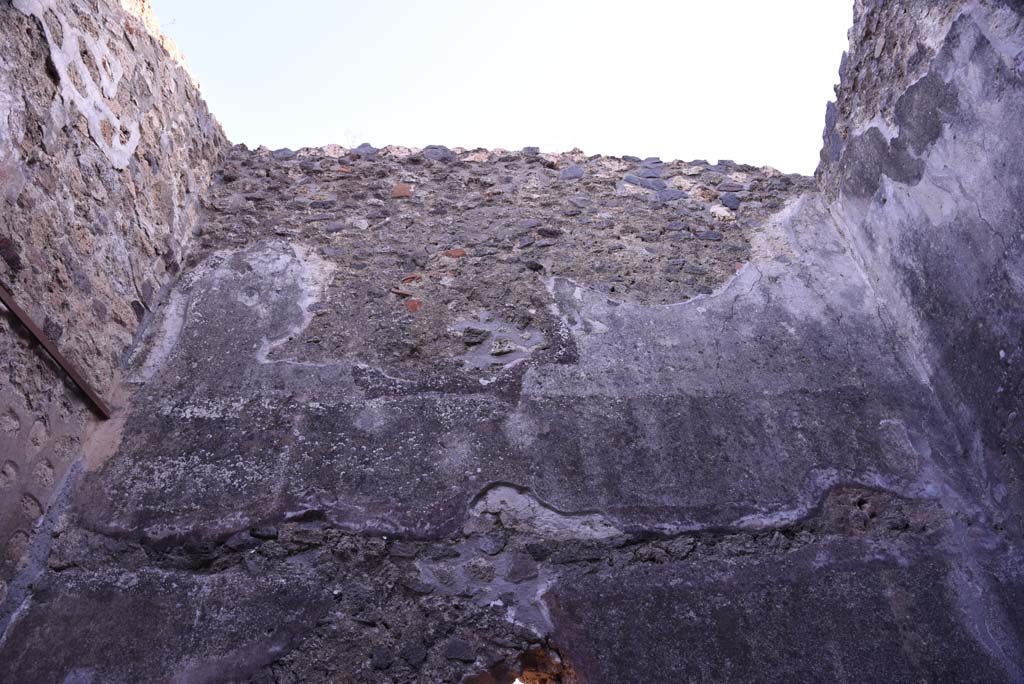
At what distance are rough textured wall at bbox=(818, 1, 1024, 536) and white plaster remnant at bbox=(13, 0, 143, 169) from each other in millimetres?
2623

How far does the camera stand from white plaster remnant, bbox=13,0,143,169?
7.56ft

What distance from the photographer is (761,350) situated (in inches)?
99.0

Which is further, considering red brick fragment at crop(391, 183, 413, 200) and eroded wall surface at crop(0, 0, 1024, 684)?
red brick fragment at crop(391, 183, 413, 200)

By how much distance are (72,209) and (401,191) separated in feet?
4.32

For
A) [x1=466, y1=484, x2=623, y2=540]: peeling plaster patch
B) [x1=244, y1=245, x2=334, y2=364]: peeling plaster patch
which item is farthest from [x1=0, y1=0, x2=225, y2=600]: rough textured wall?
[x1=466, y1=484, x2=623, y2=540]: peeling plaster patch

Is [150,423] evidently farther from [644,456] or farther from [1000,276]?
[1000,276]

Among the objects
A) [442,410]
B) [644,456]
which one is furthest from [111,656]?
[644,456]

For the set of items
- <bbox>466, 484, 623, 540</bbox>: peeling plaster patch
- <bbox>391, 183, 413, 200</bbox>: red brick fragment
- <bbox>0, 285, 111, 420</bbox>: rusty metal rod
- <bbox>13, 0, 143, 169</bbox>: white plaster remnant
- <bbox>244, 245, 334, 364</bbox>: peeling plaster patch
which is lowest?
<bbox>466, 484, 623, 540</bbox>: peeling plaster patch

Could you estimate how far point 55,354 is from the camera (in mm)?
2055

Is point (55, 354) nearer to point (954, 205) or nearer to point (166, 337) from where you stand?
point (166, 337)

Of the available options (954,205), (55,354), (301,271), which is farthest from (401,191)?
Answer: (954,205)

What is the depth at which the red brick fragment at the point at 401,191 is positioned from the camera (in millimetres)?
3248

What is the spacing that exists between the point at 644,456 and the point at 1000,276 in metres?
1.09

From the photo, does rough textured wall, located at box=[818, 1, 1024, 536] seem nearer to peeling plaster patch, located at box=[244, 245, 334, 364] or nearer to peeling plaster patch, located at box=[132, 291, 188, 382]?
peeling plaster patch, located at box=[244, 245, 334, 364]
